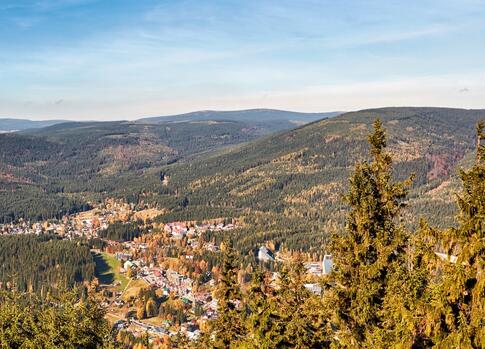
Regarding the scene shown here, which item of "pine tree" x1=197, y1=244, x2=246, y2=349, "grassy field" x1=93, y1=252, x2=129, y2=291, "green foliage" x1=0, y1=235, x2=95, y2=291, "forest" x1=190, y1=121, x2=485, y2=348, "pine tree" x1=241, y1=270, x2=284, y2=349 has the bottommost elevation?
"grassy field" x1=93, y1=252, x2=129, y2=291

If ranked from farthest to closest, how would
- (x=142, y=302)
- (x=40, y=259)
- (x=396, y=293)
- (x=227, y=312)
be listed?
(x=40, y=259)
(x=142, y=302)
(x=227, y=312)
(x=396, y=293)

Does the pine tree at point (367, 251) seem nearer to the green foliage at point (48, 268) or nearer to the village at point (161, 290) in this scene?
the village at point (161, 290)

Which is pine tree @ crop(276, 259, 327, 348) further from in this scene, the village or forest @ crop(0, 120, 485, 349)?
the village

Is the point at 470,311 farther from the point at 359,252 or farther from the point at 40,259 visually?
the point at 40,259

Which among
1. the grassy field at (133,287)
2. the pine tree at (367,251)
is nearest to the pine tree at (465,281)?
the pine tree at (367,251)

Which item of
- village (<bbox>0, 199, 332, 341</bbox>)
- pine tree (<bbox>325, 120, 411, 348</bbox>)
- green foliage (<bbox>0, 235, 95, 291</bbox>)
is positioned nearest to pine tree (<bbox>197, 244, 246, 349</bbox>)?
pine tree (<bbox>325, 120, 411, 348</bbox>)

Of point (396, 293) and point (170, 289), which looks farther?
point (170, 289)

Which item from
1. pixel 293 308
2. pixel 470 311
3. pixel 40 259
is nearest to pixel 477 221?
pixel 470 311
